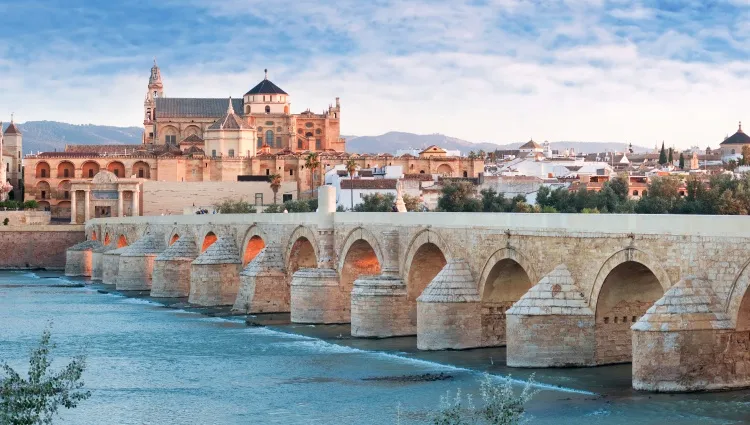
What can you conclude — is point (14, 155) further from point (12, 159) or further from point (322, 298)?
point (322, 298)

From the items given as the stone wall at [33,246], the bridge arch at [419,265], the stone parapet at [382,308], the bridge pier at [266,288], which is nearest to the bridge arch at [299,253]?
the bridge pier at [266,288]

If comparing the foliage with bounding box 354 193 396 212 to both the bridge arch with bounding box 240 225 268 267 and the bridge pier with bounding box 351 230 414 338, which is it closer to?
the bridge arch with bounding box 240 225 268 267

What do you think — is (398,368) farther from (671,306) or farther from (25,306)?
(25,306)

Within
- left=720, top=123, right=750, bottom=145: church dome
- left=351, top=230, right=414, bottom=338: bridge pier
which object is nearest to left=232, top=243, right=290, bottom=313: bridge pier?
left=351, top=230, right=414, bottom=338: bridge pier

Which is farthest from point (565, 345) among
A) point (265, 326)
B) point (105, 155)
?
point (105, 155)

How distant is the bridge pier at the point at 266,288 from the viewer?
36.8m

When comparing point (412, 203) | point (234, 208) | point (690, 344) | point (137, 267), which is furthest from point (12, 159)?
point (690, 344)

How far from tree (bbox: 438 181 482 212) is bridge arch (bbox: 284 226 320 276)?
2624 centimetres

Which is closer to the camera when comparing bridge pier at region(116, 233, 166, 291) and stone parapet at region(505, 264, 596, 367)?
stone parapet at region(505, 264, 596, 367)

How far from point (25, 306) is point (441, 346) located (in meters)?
21.3

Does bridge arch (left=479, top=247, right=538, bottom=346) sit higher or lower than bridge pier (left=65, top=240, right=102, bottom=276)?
higher

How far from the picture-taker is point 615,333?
73.2ft

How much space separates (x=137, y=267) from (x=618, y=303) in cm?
3119

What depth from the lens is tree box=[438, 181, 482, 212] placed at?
2562 inches
